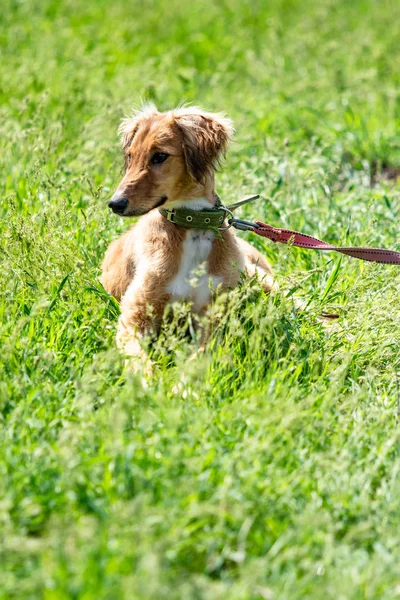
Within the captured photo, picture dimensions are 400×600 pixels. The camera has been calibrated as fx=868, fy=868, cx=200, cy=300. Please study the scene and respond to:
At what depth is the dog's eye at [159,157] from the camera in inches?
155

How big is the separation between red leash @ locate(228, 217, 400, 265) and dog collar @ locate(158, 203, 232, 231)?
4.2 inches

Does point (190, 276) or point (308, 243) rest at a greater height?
point (308, 243)

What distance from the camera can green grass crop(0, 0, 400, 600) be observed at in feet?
7.67

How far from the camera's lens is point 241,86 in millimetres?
7723

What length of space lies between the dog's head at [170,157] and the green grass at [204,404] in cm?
40

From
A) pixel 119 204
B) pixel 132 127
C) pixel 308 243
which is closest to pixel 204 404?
pixel 119 204

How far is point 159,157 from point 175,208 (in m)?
0.24

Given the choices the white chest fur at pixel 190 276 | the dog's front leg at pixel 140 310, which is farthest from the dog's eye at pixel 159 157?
the dog's front leg at pixel 140 310

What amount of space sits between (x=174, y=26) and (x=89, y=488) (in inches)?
291

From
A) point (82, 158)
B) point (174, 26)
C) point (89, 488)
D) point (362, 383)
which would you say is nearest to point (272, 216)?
point (82, 158)

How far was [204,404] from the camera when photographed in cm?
301

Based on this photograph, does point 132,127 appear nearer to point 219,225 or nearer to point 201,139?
point 201,139

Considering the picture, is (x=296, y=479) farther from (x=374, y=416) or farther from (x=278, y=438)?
(x=374, y=416)

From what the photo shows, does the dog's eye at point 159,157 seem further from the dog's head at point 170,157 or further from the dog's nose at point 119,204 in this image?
the dog's nose at point 119,204
